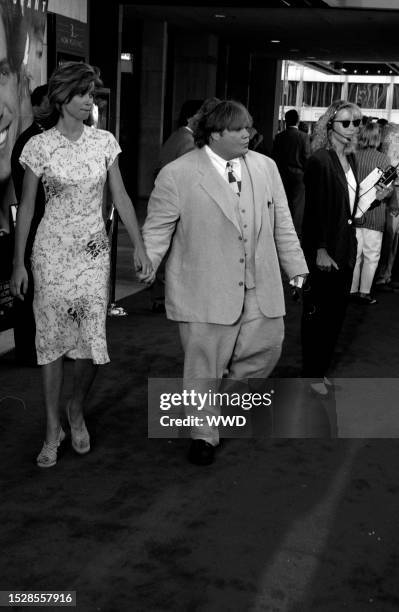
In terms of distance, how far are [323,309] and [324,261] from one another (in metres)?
0.34

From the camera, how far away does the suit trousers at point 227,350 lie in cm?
414

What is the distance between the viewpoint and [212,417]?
14.1 feet

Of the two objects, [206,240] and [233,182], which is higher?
[233,182]

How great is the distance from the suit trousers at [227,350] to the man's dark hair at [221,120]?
2.38 ft

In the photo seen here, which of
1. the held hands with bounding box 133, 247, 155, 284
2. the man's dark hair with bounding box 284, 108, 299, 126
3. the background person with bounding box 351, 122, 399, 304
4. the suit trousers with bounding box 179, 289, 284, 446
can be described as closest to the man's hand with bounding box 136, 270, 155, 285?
the held hands with bounding box 133, 247, 155, 284

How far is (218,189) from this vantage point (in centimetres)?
404

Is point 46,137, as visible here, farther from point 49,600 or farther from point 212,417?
point 49,600

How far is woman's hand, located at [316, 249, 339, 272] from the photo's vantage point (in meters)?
5.03

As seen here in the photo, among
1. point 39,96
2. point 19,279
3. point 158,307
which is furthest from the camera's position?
point 158,307

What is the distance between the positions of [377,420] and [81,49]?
5.29m

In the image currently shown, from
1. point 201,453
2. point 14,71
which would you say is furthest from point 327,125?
point 14,71

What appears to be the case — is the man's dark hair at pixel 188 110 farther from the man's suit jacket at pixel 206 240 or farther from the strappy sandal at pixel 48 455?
the strappy sandal at pixel 48 455

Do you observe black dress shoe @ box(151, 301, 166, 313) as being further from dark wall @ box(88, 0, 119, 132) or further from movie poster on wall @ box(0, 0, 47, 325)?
dark wall @ box(88, 0, 119, 132)

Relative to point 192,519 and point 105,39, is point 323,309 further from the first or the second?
point 105,39
